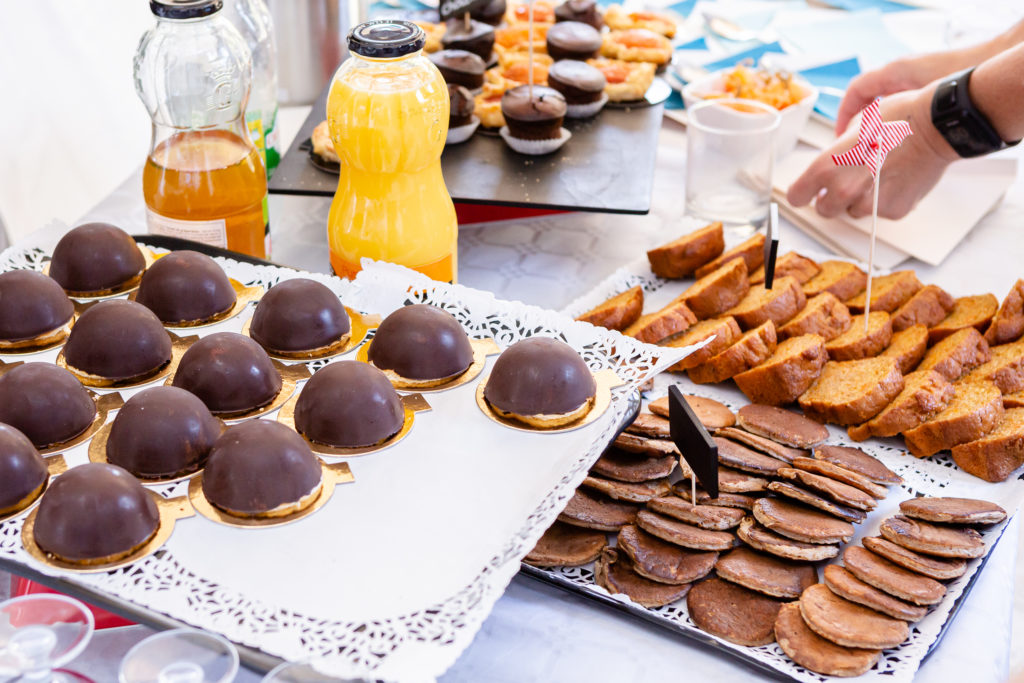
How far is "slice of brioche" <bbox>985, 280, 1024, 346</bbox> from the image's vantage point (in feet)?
5.06

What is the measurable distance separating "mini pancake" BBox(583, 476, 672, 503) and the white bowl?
1.11m

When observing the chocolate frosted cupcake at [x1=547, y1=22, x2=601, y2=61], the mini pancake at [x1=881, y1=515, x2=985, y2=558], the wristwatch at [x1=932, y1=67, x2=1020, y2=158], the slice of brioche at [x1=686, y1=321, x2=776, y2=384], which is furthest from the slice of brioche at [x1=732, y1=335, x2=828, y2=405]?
the chocolate frosted cupcake at [x1=547, y1=22, x2=601, y2=61]

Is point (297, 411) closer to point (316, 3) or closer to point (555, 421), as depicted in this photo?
point (555, 421)

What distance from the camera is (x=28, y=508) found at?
98 centimetres

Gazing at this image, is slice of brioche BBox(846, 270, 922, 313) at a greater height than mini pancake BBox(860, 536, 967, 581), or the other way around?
mini pancake BBox(860, 536, 967, 581)

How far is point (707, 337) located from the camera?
1.54m

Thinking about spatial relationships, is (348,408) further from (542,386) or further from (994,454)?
(994,454)

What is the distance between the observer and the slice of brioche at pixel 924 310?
1622mm

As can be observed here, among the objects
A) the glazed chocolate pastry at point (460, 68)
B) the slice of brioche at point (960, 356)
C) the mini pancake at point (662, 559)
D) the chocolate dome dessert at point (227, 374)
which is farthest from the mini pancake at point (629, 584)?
the glazed chocolate pastry at point (460, 68)

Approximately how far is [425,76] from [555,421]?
53cm

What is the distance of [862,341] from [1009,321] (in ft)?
0.75

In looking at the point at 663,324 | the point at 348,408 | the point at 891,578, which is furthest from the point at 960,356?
the point at 348,408

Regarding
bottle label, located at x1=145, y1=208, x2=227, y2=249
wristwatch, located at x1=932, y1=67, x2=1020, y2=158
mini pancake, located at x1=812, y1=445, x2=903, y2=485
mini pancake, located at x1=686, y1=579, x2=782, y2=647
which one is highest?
wristwatch, located at x1=932, y1=67, x2=1020, y2=158

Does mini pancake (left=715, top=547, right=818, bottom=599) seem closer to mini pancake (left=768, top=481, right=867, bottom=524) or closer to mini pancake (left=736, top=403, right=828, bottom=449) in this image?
mini pancake (left=768, top=481, right=867, bottom=524)
